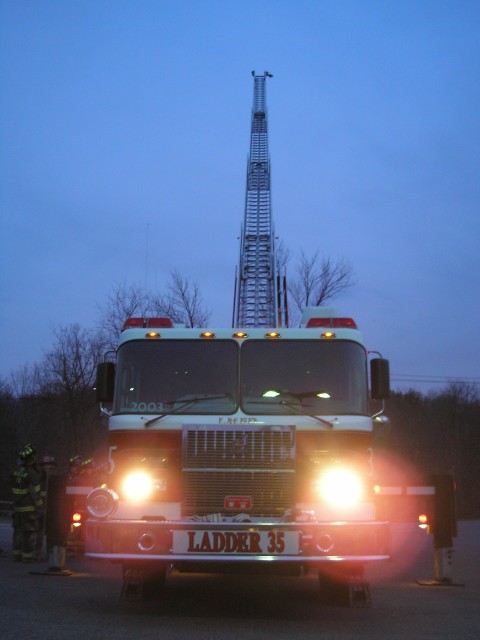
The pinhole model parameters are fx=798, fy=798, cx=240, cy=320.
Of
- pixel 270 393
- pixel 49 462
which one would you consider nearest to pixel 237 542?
pixel 270 393

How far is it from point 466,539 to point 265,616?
541 inches

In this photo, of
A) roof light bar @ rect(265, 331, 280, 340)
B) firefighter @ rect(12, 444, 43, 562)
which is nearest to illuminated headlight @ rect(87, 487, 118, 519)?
roof light bar @ rect(265, 331, 280, 340)

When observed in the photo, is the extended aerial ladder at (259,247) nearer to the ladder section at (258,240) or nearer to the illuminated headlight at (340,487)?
the ladder section at (258,240)

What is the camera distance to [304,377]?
760cm

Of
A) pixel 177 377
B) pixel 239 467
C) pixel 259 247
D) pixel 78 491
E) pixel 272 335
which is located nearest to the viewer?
pixel 239 467

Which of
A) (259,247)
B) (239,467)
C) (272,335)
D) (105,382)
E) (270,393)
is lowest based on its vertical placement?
(239,467)

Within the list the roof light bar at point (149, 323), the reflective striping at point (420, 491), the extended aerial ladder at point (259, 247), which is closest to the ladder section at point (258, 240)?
the extended aerial ladder at point (259, 247)

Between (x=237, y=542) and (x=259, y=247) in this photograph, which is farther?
(x=259, y=247)

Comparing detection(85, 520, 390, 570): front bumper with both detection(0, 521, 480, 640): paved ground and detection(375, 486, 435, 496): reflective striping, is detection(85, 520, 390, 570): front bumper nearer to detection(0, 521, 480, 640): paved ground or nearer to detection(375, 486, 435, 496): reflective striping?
detection(0, 521, 480, 640): paved ground

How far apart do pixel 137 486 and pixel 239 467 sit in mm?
926

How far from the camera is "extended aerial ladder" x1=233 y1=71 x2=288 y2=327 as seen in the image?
42.4ft

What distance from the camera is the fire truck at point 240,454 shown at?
21.7ft

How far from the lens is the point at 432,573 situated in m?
11.0

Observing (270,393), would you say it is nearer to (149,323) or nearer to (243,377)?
(243,377)
